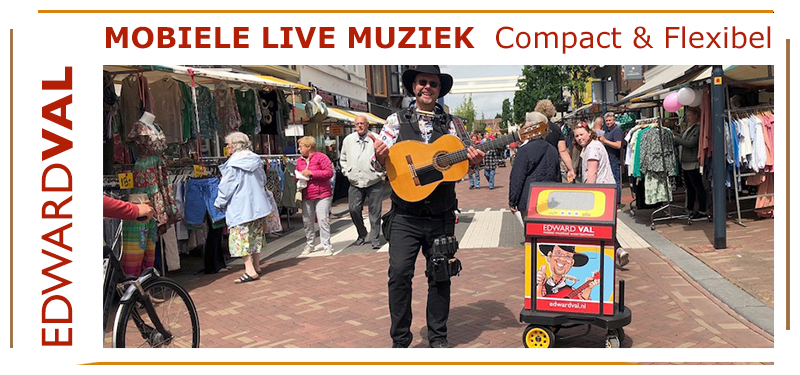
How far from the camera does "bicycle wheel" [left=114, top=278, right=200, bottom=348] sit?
13.9 ft

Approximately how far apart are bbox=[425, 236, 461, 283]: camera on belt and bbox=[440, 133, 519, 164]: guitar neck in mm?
543

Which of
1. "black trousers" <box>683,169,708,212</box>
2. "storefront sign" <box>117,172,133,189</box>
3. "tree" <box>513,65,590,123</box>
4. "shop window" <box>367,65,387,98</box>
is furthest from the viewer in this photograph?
"shop window" <box>367,65,387,98</box>

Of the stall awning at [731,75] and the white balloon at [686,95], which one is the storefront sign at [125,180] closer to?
the stall awning at [731,75]

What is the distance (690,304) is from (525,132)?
2.44 meters

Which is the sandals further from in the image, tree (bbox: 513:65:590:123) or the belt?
tree (bbox: 513:65:590:123)

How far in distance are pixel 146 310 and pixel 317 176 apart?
4520 millimetres

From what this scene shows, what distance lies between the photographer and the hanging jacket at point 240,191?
760 cm

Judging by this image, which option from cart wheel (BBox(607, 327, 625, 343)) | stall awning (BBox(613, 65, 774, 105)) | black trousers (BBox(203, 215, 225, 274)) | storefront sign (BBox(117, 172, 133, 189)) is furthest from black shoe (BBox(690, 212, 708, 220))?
storefront sign (BBox(117, 172, 133, 189))

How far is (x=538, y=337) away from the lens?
15.4ft

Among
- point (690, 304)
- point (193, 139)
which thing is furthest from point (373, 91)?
point (690, 304)

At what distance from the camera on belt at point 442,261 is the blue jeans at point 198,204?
14.1 feet

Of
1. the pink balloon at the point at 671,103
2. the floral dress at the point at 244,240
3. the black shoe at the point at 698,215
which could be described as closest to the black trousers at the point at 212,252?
the floral dress at the point at 244,240

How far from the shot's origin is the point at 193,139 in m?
9.88
